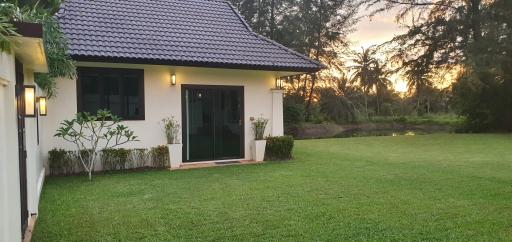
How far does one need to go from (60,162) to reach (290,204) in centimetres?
534

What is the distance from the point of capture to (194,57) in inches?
388

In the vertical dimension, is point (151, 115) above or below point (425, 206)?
above

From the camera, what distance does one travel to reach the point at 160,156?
973cm

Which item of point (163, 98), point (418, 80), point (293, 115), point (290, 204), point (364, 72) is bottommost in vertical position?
point (290, 204)

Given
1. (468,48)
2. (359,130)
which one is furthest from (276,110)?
(359,130)

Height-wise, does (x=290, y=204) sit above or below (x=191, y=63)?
below

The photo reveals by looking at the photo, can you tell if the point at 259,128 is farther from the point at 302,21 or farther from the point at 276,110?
the point at 302,21

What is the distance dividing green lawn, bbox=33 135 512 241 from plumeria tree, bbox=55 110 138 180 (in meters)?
0.70

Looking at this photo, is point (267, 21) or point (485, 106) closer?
point (485, 106)

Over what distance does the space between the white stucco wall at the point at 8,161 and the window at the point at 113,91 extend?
5876 mm

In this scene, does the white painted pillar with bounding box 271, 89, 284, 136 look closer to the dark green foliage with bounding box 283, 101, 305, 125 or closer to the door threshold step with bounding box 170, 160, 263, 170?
the door threshold step with bounding box 170, 160, 263, 170

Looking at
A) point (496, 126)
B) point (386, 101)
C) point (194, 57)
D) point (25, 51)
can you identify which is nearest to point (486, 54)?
point (496, 126)

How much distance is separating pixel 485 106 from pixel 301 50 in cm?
1149

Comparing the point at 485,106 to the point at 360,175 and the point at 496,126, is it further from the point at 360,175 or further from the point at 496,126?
the point at 360,175
